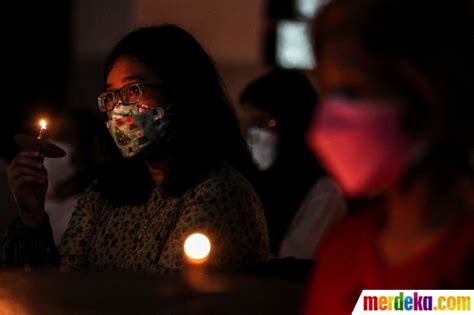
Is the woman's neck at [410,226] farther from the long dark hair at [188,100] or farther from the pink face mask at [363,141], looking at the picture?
the long dark hair at [188,100]

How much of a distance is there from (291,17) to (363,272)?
44.9 feet

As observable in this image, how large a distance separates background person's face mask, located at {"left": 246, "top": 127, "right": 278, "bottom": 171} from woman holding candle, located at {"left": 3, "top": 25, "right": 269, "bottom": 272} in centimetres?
181

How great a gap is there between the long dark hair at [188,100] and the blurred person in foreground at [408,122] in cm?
167

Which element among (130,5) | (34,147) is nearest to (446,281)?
(34,147)

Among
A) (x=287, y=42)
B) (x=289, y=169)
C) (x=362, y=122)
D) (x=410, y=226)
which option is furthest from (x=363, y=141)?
(x=287, y=42)

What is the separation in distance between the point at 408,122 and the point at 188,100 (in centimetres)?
188

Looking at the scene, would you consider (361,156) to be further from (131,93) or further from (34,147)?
(34,147)

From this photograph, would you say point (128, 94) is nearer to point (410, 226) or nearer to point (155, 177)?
point (155, 177)

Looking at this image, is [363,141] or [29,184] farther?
[29,184]

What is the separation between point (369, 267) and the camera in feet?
6.27

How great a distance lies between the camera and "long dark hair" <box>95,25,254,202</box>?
354 centimetres

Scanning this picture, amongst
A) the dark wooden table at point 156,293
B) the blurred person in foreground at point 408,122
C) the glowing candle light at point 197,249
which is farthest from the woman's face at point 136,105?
the blurred person in foreground at point 408,122

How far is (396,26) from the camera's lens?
1.77m

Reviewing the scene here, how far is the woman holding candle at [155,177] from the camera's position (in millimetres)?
3342
